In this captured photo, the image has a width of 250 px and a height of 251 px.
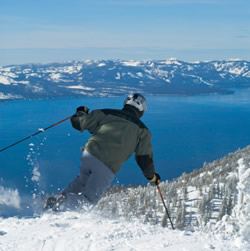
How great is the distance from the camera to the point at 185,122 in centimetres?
11056

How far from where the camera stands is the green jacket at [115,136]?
487 centimetres

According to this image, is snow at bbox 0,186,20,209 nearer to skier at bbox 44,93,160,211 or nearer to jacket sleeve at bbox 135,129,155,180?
skier at bbox 44,93,160,211

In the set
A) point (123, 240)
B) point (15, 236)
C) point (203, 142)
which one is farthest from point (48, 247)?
point (203, 142)

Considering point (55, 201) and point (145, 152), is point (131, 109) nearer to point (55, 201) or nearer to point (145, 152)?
point (145, 152)

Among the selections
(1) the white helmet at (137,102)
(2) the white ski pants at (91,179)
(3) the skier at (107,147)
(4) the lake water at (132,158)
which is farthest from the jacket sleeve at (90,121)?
(4) the lake water at (132,158)

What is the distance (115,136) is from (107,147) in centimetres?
21

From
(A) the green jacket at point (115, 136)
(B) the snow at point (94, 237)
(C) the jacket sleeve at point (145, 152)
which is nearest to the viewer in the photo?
(B) the snow at point (94, 237)

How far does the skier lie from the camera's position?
4.88 metres

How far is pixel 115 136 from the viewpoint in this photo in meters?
4.85

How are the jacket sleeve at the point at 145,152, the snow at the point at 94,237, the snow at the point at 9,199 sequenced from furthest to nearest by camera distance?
the snow at the point at 9,199, the jacket sleeve at the point at 145,152, the snow at the point at 94,237

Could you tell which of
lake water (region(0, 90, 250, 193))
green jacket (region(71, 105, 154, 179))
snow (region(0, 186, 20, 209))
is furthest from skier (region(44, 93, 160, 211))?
lake water (region(0, 90, 250, 193))

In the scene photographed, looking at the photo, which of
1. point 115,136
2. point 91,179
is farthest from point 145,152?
point 91,179

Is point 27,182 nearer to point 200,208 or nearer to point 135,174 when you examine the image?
point 135,174

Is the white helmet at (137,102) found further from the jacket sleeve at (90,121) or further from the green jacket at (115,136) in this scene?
the jacket sleeve at (90,121)
